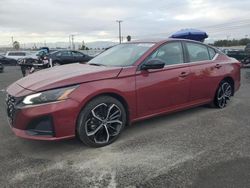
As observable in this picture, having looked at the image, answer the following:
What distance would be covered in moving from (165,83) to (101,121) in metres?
1.30

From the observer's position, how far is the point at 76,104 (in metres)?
3.63

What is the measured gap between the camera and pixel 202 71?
5289mm

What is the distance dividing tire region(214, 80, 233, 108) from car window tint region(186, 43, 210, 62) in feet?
2.37

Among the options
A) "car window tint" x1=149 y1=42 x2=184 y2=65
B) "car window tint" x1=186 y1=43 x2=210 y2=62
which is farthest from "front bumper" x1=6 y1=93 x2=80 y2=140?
"car window tint" x1=186 y1=43 x2=210 y2=62

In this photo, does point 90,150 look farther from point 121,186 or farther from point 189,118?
point 189,118

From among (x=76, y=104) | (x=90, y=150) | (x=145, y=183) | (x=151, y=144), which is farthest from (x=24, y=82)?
(x=145, y=183)

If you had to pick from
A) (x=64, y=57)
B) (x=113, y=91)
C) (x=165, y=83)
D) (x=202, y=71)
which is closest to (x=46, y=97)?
(x=113, y=91)

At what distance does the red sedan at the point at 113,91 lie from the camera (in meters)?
3.56

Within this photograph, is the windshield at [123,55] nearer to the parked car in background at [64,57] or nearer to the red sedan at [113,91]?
the red sedan at [113,91]

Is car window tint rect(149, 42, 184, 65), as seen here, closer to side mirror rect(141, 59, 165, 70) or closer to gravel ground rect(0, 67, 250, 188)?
side mirror rect(141, 59, 165, 70)

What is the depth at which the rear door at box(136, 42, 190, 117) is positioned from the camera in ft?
14.3

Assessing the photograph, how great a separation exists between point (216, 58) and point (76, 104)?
11.1ft

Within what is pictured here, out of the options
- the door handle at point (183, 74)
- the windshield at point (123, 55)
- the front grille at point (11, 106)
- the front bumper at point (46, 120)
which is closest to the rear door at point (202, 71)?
the door handle at point (183, 74)

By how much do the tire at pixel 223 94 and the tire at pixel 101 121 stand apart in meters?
2.52
